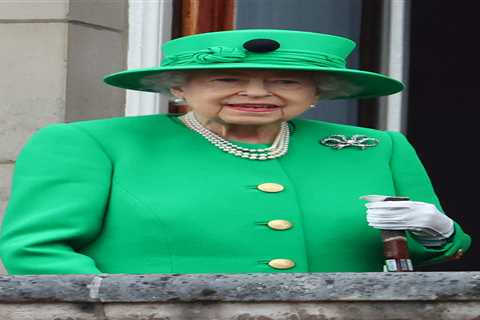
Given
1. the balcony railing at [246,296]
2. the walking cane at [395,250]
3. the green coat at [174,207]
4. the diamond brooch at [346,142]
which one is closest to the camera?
the balcony railing at [246,296]

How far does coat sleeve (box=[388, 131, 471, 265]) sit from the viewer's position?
545 cm

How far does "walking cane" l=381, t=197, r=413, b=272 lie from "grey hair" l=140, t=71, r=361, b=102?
43cm

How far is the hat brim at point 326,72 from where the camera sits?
5270mm

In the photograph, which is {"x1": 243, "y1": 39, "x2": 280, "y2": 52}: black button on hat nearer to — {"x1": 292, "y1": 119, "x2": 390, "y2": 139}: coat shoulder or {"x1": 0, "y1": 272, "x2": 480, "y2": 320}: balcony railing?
{"x1": 292, "y1": 119, "x2": 390, "y2": 139}: coat shoulder

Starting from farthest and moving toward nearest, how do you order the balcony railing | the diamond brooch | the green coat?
the diamond brooch < the green coat < the balcony railing

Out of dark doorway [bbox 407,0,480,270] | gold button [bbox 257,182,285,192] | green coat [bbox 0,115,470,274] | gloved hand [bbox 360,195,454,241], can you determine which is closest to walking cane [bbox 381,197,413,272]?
gloved hand [bbox 360,195,454,241]

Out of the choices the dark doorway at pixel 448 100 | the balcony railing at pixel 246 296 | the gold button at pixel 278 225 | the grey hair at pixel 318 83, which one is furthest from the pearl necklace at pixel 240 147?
the dark doorway at pixel 448 100

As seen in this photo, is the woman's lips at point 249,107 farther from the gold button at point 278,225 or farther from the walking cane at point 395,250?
the walking cane at point 395,250

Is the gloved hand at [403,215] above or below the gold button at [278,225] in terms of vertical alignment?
above

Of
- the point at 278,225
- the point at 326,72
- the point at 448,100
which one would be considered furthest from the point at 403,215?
the point at 448,100

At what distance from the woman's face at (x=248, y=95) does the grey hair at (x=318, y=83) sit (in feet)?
0.16

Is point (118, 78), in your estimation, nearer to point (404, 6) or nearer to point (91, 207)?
point (91, 207)

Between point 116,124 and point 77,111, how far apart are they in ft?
5.28

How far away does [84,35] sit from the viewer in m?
7.12
